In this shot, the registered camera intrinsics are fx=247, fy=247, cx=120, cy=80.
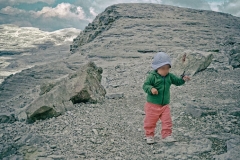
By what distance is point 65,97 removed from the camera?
273 inches

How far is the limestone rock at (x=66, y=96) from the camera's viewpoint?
6332 mm

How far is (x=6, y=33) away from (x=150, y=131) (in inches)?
6534

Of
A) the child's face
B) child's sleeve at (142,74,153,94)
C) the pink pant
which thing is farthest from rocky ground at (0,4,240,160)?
the child's face

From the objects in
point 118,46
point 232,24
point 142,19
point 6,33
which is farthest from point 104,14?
point 6,33

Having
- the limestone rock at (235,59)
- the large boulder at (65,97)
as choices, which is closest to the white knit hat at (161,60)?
the large boulder at (65,97)

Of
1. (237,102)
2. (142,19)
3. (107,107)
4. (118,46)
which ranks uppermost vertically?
(142,19)

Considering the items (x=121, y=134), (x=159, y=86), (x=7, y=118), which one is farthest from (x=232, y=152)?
(x=7, y=118)

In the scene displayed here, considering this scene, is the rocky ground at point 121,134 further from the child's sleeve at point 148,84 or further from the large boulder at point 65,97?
the child's sleeve at point 148,84

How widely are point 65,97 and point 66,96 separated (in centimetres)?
7

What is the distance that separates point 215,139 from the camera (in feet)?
15.3

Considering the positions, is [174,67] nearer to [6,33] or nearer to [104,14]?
[104,14]

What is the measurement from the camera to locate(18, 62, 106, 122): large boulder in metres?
6.34

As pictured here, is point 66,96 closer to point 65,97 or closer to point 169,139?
point 65,97

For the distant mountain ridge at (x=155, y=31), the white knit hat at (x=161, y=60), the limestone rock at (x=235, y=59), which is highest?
the distant mountain ridge at (x=155, y=31)
